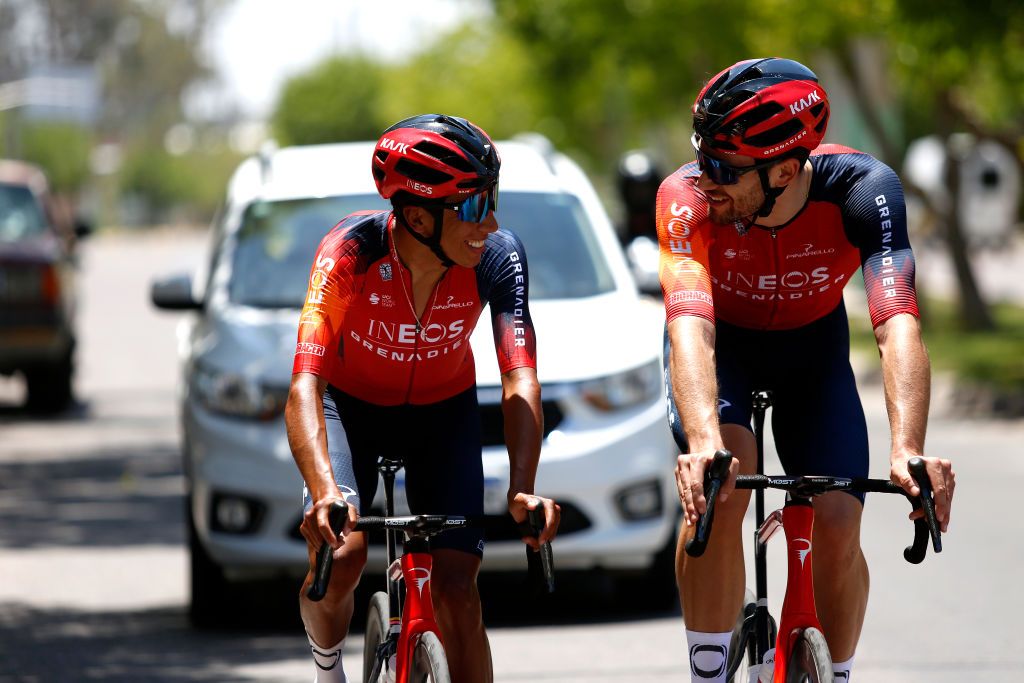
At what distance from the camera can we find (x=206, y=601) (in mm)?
8008

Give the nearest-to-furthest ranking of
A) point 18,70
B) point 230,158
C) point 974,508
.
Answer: point 974,508 → point 18,70 → point 230,158

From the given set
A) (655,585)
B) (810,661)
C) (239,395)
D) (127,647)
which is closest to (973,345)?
(655,585)

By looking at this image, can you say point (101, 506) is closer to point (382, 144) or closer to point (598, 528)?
point (598, 528)

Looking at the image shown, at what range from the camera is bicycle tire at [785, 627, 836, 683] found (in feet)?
14.6

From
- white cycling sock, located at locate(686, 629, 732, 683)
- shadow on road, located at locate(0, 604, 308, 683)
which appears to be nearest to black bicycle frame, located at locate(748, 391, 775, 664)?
white cycling sock, located at locate(686, 629, 732, 683)

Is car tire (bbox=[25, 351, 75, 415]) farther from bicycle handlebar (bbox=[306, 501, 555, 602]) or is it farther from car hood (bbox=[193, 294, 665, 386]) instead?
bicycle handlebar (bbox=[306, 501, 555, 602])

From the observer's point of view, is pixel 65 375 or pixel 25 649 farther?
pixel 65 375

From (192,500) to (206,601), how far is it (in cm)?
45

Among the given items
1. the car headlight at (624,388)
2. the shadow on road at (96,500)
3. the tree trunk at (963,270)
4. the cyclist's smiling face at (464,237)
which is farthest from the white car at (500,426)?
the tree trunk at (963,270)

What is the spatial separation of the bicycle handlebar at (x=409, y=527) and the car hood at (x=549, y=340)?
2.98m

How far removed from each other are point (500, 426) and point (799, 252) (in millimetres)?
2720

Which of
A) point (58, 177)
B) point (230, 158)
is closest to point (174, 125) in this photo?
point (230, 158)

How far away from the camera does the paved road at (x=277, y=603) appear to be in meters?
7.13

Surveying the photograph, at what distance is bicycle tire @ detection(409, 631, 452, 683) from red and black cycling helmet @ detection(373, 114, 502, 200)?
3.53 ft
